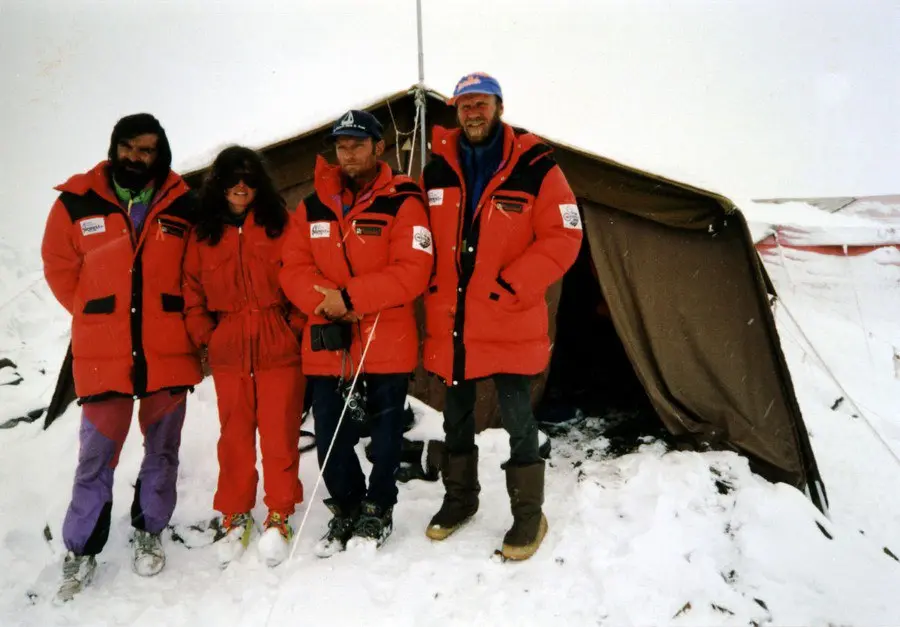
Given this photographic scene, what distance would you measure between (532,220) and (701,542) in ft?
5.69

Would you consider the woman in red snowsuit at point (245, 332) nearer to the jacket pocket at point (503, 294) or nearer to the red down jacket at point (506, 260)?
the red down jacket at point (506, 260)

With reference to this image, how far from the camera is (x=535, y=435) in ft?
8.34

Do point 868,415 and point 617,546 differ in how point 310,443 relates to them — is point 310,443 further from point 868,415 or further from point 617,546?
point 868,415

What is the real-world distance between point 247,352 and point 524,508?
58.0 inches

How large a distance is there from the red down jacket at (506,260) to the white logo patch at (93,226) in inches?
60.8

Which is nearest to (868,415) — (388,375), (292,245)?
(388,375)

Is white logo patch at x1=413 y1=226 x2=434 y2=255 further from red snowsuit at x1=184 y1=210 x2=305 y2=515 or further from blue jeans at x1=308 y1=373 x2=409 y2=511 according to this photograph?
red snowsuit at x1=184 y1=210 x2=305 y2=515

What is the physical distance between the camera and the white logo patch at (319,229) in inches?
100

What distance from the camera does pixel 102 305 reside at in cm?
245

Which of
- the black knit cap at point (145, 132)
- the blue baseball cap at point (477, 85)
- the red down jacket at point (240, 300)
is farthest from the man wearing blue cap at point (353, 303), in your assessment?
the black knit cap at point (145, 132)

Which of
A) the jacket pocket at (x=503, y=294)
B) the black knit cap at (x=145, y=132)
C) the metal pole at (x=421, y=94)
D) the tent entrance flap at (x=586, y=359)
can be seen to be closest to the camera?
the jacket pocket at (x=503, y=294)

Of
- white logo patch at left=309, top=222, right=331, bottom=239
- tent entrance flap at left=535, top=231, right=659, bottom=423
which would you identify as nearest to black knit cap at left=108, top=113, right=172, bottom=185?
white logo patch at left=309, top=222, right=331, bottom=239

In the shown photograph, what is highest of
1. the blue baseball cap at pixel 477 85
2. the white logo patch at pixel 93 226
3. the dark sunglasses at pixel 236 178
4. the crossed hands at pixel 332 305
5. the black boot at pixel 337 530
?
the blue baseball cap at pixel 477 85

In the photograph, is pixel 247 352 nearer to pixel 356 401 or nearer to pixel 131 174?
pixel 356 401
